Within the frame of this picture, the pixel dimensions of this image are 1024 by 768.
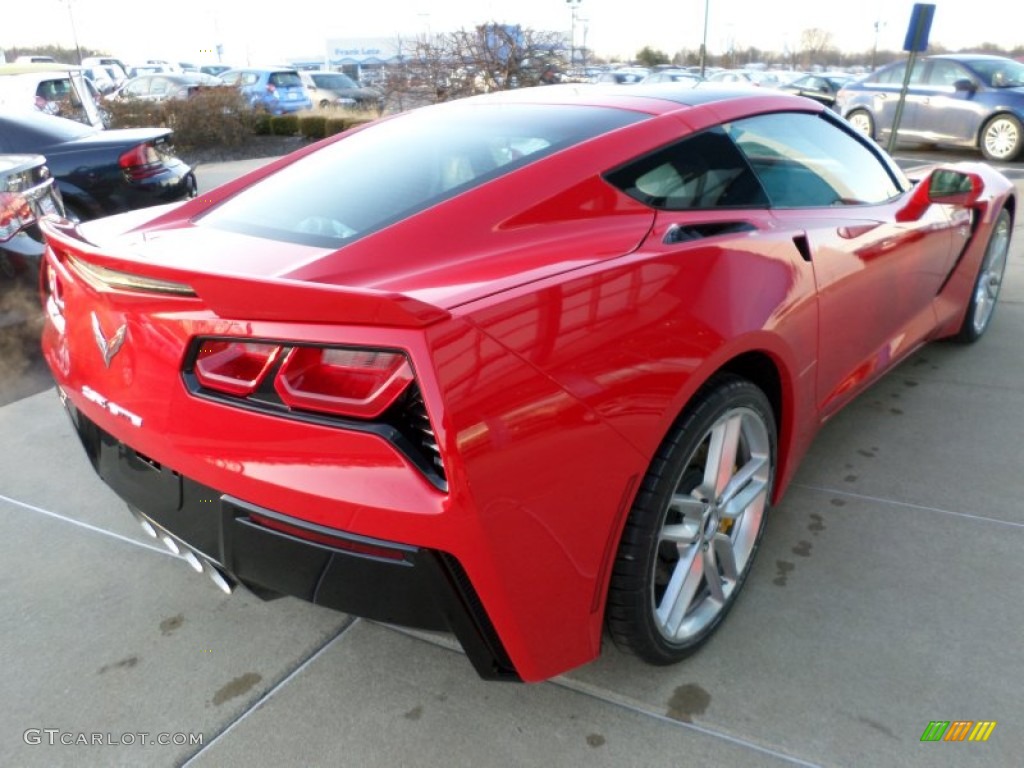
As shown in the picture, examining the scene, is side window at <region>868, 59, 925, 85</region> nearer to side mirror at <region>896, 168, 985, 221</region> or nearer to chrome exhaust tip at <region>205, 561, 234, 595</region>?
side mirror at <region>896, 168, 985, 221</region>

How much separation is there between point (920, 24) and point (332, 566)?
10286 mm

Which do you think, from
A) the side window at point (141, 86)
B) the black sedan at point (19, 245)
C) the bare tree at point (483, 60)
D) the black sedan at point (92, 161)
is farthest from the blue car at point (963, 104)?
the side window at point (141, 86)

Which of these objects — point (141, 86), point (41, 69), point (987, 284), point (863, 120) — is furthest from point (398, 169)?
point (141, 86)

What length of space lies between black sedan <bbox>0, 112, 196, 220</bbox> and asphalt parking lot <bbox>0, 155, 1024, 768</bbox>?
370 cm

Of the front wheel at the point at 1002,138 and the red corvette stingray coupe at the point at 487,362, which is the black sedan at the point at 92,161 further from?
the front wheel at the point at 1002,138

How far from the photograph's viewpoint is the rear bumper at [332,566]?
62.1 inches

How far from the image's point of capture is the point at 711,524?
7.14ft

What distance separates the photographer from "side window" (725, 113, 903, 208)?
8.34 ft

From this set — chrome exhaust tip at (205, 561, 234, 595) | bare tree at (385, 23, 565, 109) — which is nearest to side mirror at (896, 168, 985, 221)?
chrome exhaust tip at (205, 561, 234, 595)

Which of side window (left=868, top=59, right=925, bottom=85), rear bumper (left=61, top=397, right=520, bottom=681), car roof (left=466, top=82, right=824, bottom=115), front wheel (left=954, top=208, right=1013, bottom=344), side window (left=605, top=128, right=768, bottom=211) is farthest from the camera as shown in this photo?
side window (left=868, top=59, right=925, bottom=85)

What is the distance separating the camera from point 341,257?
1.78 m

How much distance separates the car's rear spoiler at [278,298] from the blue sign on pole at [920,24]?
396 inches

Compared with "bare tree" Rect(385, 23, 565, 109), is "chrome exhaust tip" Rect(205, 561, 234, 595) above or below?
below

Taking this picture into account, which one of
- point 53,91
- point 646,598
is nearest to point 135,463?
point 646,598
